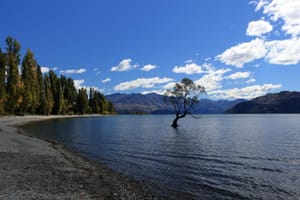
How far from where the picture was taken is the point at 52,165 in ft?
63.7

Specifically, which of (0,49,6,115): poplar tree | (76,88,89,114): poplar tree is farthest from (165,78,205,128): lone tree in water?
(76,88,89,114): poplar tree

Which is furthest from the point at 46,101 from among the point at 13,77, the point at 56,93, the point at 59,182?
the point at 59,182

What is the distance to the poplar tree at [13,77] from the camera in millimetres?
79938

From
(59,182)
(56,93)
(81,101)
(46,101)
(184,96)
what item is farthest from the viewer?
(81,101)

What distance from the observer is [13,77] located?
3155 inches

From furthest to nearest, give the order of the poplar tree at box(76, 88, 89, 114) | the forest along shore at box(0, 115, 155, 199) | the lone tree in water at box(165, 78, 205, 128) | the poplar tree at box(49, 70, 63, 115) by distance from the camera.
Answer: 1. the poplar tree at box(76, 88, 89, 114)
2. the poplar tree at box(49, 70, 63, 115)
3. the lone tree in water at box(165, 78, 205, 128)
4. the forest along shore at box(0, 115, 155, 199)

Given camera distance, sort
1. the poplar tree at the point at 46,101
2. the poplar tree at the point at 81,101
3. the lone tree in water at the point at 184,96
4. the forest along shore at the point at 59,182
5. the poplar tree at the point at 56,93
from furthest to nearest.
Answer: the poplar tree at the point at 81,101, the poplar tree at the point at 56,93, the poplar tree at the point at 46,101, the lone tree in water at the point at 184,96, the forest along shore at the point at 59,182

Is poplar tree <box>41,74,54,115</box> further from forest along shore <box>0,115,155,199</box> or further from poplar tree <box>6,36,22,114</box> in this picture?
forest along shore <box>0,115,155,199</box>

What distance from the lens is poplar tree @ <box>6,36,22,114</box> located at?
262ft

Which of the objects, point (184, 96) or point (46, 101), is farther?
point (46, 101)

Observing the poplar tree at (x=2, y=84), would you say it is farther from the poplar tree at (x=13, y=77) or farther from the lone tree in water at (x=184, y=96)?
the lone tree in water at (x=184, y=96)

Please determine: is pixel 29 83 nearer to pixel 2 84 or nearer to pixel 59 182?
pixel 2 84

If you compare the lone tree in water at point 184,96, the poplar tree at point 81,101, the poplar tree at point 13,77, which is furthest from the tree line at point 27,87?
the lone tree in water at point 184,96

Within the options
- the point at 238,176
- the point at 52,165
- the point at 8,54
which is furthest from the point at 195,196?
the point at 8,54
